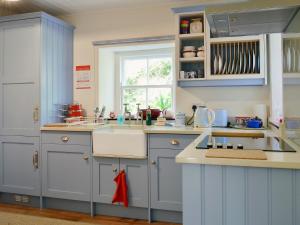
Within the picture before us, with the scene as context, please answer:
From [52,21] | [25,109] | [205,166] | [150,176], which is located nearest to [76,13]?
[52,21]

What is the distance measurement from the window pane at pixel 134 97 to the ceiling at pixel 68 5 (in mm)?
1028

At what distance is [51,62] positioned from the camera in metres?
3.25

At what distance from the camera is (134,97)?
3645 millimetres

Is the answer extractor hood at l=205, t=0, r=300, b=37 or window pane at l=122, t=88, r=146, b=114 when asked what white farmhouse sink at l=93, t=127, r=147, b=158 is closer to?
window pane at l=122, t=88, r=146, b=114

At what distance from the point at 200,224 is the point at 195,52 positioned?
2045 mm

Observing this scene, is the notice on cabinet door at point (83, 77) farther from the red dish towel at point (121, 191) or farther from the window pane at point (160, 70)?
the red dish towel at point (121, 191)

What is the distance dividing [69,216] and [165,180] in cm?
108

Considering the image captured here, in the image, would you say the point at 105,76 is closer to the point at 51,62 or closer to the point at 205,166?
the point at 51,62

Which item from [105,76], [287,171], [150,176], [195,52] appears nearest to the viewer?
[287,171]

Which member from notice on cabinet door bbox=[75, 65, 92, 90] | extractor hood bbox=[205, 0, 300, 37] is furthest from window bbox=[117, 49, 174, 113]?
extractor hood bbox=[205, 0, 300, 37]

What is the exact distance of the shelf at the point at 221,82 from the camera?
2.76 m

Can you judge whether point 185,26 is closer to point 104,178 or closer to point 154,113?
point 154,113

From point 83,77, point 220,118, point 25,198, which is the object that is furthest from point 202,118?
point 25,198

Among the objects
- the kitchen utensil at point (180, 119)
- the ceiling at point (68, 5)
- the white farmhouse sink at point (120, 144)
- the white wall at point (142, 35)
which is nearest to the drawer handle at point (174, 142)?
the white farmhouse sink at point (120, 144)
